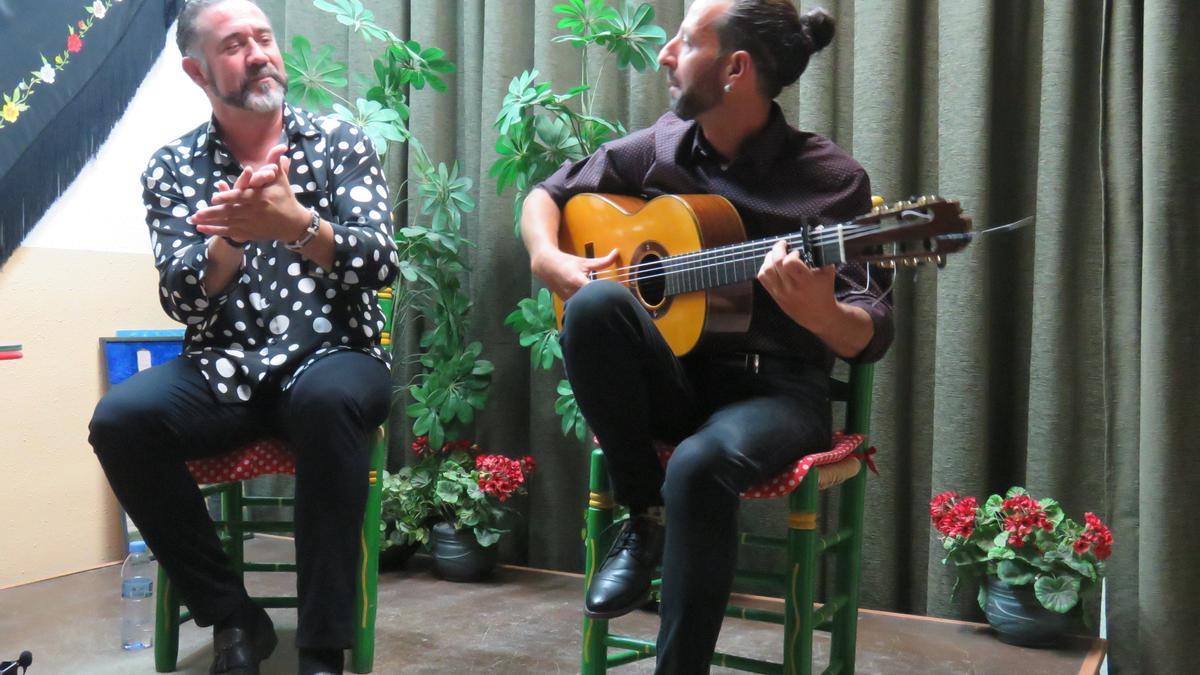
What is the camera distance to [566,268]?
5.47 feet

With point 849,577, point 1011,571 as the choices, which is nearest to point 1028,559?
point 1011,571

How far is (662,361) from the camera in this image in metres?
1.45

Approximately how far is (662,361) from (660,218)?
0.27 meters

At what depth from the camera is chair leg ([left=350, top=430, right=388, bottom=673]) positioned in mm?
1696

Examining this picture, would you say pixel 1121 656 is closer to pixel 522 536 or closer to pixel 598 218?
pixel 598 218

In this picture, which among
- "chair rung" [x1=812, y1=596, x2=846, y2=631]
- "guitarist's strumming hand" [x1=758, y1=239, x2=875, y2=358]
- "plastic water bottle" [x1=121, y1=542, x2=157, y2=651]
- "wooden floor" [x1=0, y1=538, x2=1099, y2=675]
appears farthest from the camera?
"plastic water bottle" [x1=121, y1=542, x2=157, y2=651]

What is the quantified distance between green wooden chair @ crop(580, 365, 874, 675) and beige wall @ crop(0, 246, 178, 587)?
1.64 meters

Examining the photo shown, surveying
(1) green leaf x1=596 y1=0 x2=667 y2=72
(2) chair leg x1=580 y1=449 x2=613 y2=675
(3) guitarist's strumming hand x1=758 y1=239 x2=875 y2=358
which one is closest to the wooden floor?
(2) chair leg x1=580 y1=449 x2=613 y2=675

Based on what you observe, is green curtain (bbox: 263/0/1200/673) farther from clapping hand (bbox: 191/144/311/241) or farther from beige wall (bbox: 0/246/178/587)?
beige wall (bbox: 0/246/178/587)

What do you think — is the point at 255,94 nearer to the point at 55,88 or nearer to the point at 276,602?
the point at 276,602

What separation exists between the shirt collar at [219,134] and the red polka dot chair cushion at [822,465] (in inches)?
35.5

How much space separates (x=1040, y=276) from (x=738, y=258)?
33.4 inches

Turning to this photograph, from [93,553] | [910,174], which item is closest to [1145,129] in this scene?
[910,174]

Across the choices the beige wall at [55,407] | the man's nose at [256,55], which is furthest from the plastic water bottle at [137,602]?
the man's nose at [256,55]
